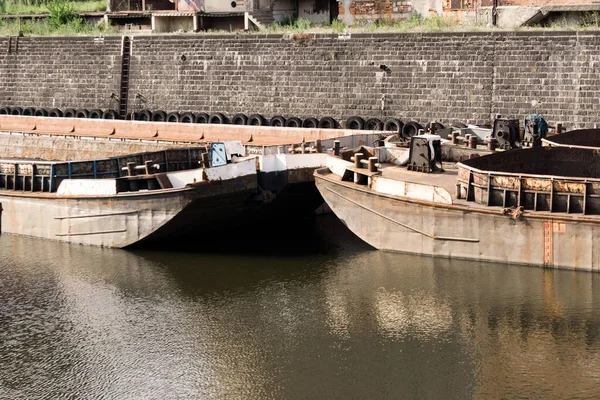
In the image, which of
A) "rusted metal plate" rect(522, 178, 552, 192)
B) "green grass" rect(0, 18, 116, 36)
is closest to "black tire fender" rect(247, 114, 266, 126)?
"green grass" rect(0, 18, 116, 36)

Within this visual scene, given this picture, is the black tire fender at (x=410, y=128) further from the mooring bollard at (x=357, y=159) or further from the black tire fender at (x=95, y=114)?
the black tire fender at (x=95, y=114)

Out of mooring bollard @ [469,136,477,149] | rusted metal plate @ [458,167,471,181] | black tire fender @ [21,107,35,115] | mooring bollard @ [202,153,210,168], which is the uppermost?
black tire fender @ [21,107,35,115]

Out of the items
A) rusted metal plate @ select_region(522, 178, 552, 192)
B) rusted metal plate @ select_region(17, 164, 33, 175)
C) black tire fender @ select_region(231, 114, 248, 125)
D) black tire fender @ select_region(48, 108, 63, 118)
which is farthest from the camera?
black tire fender @ select_region(48, 108, 63, 118)

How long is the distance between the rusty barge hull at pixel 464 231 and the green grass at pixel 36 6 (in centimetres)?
2793

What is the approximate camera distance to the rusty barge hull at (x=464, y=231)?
21078mm

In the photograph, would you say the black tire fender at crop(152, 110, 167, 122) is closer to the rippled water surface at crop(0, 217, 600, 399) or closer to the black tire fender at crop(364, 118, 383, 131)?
the black tire fender at crop(364, 118, 383, 131)

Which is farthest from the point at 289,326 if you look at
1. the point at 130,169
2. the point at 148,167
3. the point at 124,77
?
the point at 124,77

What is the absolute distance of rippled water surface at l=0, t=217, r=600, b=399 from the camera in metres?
16.8

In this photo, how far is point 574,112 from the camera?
104 ft

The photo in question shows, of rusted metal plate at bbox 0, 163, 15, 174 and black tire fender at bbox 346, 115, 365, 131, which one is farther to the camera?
black tire fender at bbox 346, 115, 365, 131

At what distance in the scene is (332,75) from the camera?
36344mm

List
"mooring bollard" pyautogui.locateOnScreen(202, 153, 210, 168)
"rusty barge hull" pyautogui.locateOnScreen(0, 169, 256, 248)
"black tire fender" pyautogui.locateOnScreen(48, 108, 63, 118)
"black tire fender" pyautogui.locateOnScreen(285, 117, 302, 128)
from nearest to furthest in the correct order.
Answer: "rusty barge hull" pyautogui.locateOnScreen(0, 169, 256, 248) → "mooring bollard" pyautogui.locateOnScreen(202, 153, 210, 168) → "black tire fender" pyautogui.locateOnScreen(285, 117, 302, 128) → "black tire fender" pyautogui.locateOnScreen(48, 108, 63, 118)

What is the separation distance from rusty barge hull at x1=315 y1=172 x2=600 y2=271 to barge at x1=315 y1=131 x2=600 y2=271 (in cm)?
2

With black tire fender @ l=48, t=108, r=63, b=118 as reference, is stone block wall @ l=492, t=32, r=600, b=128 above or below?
above
